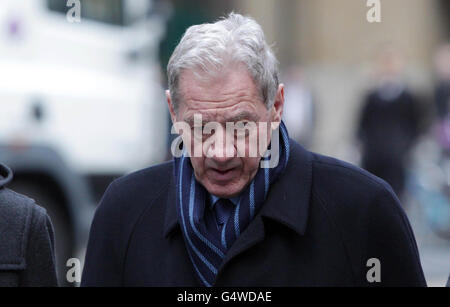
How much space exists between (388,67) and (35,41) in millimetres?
4246

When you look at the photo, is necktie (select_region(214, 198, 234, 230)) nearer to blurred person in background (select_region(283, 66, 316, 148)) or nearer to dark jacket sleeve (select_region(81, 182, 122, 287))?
dark jacket sleeve (select_region(81, 182, 122, 287))

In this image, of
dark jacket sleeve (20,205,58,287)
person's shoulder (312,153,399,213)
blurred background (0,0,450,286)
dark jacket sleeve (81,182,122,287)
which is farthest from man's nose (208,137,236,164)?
blurred background (0,0,450,286)

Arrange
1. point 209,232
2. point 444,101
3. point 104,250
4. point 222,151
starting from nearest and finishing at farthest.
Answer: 1. point 222,151
2. point 209,232
3. point 104,250
4. point 444,101

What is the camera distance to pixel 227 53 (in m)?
2.74

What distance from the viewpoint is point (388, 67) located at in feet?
33.0

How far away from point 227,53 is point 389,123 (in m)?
7.32

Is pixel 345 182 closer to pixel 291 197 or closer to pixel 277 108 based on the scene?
pixel 291 197

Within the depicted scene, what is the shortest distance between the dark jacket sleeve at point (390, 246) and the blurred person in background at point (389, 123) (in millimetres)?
7057

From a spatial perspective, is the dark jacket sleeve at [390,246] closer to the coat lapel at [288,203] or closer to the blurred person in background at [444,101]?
the coat lapel at [288,203]

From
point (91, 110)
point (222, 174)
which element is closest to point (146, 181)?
point (222, 174)
